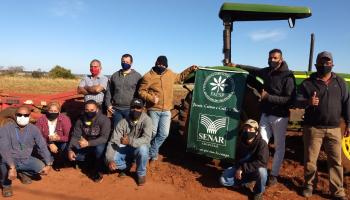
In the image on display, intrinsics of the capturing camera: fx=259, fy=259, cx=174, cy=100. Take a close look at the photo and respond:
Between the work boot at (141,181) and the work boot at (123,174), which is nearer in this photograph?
the work boot at (141,181)

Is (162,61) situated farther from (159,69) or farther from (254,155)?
(254,155)

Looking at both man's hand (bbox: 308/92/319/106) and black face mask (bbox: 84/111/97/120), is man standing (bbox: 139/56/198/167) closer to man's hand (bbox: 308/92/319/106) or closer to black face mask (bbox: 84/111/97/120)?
black face mask (bbox: 84/111/97/120)

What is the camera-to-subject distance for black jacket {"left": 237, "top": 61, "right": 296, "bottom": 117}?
127 inches

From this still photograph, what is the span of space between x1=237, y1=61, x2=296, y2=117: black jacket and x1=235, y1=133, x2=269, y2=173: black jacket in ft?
1.36

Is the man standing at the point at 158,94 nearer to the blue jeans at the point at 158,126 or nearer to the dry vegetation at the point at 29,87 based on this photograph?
the blue jeans at the point at 158,126

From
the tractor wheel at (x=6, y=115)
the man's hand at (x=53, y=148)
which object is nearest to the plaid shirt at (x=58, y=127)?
the man's hand at (x=53, y=148)

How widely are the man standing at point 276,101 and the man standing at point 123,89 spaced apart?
2.01 m

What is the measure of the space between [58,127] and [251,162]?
2895mm

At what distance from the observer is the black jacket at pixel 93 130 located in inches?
151

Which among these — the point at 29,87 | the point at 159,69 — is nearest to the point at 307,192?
the point at 159,69

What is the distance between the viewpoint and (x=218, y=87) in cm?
387

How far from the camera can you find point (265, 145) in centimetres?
313

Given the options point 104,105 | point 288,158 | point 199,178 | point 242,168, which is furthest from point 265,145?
point 104,105

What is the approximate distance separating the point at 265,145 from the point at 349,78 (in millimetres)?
2333
